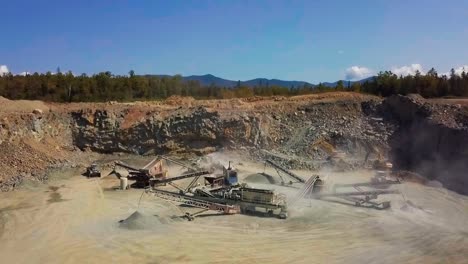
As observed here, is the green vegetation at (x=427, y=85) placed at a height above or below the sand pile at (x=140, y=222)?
above

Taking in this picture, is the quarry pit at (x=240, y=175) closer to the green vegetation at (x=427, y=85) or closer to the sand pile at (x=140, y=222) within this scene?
the sand pile at (x=140, y=222)

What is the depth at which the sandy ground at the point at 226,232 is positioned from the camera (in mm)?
17328

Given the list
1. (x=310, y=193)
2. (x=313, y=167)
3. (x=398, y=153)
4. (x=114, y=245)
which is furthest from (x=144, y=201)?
(x=398, y=153)

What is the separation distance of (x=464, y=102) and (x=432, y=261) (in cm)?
2325

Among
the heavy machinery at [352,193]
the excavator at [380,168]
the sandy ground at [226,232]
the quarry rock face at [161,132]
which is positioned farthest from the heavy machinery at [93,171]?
the excavator at [380,168]

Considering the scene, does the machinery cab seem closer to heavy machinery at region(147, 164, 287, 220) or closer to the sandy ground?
the sandy ground

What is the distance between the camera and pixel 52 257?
57.3ft

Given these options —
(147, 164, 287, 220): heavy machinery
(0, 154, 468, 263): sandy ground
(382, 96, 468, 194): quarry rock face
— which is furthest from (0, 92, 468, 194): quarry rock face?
(147, 164, 287, 220): heavy machinery

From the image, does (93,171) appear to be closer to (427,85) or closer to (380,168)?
(380,168)

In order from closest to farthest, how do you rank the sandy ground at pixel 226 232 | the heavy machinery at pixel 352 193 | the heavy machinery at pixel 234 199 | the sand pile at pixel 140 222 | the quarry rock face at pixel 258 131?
the sandy ground at pixel 226 232 → the sand pile at pixel 140 222 → the heavy machinery at pixel 234 199 → the heavy machinery at pixel 352 193 → the quarry rock face at pixel 258 131

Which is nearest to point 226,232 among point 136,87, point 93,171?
point 93,171

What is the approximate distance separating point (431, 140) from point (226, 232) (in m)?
17.2

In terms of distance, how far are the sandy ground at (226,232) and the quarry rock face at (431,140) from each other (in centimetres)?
277

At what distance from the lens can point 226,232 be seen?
65.0 ft
